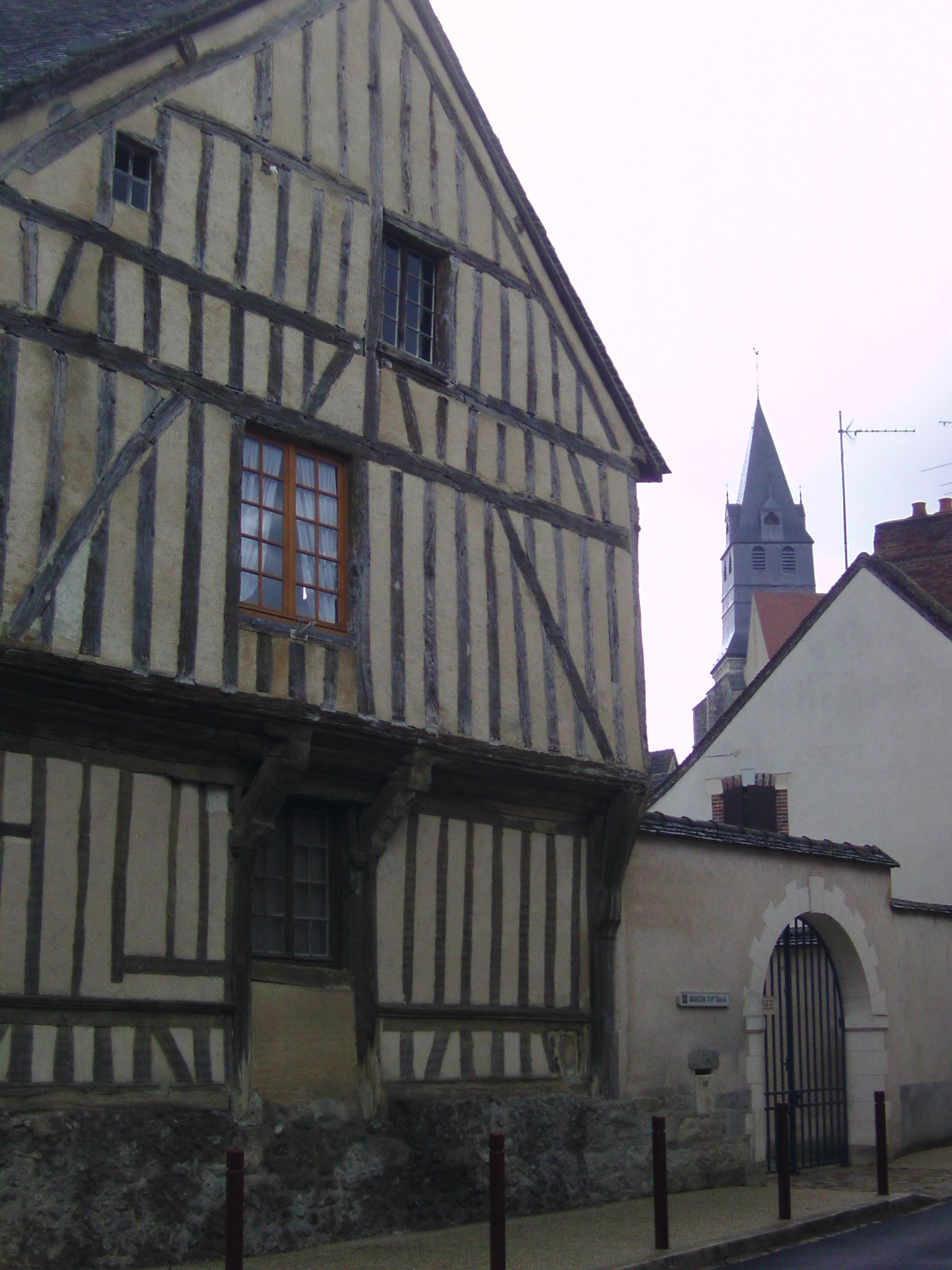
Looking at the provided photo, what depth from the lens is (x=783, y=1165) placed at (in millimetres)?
10141

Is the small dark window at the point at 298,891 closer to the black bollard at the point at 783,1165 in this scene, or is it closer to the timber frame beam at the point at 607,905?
the timber frame beam at the point at 607,905

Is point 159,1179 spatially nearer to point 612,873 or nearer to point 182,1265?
point 182,1265

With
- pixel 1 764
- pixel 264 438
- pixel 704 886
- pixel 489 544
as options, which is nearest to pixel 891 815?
pixel 704 886

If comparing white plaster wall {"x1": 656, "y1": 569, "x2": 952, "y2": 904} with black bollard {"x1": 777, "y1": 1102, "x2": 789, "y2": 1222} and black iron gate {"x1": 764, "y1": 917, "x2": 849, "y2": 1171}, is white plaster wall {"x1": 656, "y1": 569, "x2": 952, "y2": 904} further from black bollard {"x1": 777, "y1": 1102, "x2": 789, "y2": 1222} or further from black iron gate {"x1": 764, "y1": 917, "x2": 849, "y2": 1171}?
black bollard {"x1": 777, "y1": 1102, "x2": 789, "y2": 1222}

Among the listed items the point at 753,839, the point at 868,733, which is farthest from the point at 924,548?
the point at 753,839

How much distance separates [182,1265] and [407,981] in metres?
2.44

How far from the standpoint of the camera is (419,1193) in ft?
31.8

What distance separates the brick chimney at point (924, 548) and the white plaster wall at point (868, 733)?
4.21ft

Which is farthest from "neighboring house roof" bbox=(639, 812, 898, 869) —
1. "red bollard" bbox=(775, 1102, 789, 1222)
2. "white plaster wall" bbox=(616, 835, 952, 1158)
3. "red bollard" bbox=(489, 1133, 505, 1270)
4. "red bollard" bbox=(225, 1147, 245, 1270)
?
"red bollard" bbox=(225, 1147, 245, 1270)

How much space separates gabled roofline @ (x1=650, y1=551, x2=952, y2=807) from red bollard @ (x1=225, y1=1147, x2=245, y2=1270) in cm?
1243

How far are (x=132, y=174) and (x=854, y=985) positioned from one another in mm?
9467

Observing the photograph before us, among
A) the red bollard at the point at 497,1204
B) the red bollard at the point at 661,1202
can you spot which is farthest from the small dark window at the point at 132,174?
the red bollard at the point at 661,1202

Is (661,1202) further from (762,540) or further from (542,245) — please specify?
(762,540)

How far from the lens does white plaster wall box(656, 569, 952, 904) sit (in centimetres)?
1906
